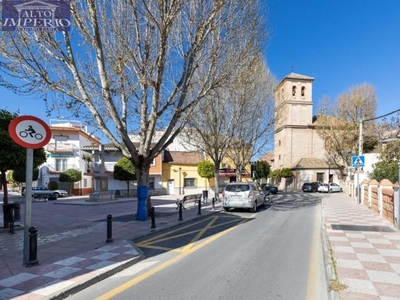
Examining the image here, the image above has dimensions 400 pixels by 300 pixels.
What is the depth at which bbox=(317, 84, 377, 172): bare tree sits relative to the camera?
38.8 m

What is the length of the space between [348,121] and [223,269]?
3943 centimetres

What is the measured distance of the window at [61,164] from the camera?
37.4 meters

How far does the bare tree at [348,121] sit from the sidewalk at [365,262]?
32.1 meters

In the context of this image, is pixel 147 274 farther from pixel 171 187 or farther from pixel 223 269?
pixel 171 187

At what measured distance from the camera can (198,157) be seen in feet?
128

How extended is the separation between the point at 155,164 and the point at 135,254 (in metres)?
29.5

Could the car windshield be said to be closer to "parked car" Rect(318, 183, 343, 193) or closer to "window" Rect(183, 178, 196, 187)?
"window" Rect(183, 178, 196, 187)

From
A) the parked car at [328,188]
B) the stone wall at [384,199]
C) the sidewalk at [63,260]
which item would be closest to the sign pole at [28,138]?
the sidewalk at [63,260]

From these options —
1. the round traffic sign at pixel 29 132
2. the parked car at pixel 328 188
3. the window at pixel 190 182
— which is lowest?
the parked car at pixel 328 188

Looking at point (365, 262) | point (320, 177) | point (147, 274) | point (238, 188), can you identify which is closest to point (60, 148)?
point (238, 188)

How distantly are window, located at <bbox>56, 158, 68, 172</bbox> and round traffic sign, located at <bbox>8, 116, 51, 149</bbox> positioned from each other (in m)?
34.4

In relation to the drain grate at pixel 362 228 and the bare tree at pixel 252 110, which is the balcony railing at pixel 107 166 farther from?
the drain grate at pixel 362 228

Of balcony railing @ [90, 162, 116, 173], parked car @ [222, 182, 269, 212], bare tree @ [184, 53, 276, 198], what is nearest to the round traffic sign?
parked car @ [222, 182, 269, 212]

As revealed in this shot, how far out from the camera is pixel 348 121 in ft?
129
